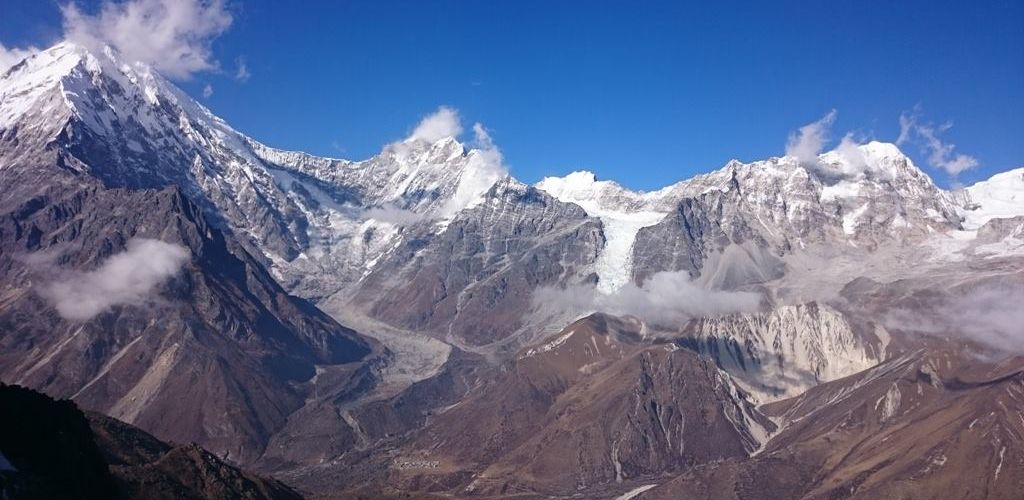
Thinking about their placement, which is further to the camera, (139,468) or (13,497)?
(139,468)

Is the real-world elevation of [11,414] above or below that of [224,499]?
above

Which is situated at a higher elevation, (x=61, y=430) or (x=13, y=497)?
(x=61, y=430)

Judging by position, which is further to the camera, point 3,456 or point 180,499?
point 180,499

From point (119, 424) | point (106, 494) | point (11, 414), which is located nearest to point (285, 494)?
point (119, 424)

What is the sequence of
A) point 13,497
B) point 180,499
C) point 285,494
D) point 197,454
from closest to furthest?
point 13,497 < point 180,499 < point 197,454 < point 285,494

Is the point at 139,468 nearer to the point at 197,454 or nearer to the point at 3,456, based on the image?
the point at 197,454

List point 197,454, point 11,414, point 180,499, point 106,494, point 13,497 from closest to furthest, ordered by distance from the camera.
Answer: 1. point 13,497
2. point 11,414
3. point 106,494
4. point 180,499
5. point 197,454

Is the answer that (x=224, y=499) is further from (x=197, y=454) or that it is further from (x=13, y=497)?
(x=13, y=497)

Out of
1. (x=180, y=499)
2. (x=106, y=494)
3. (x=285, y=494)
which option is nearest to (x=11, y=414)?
(x=106, y=494)

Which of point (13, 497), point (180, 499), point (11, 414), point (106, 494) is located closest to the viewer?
point (13, 497)
